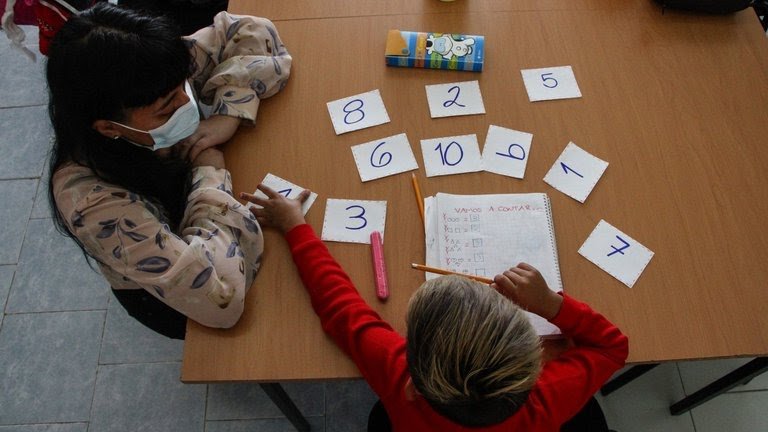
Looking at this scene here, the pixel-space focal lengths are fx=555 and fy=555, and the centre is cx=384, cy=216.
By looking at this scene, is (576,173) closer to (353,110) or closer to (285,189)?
(353,110)

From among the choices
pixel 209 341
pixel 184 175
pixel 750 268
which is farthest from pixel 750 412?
pixel 184 175

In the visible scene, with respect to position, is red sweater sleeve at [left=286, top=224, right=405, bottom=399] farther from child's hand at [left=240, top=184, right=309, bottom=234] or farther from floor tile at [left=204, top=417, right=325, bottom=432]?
floor tile at [left=204, top=417, right=325, bottom=432]

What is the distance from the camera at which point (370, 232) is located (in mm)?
1199

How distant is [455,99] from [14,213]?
1.82m

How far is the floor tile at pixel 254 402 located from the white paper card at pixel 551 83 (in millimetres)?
1112

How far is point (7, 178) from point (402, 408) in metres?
2.04

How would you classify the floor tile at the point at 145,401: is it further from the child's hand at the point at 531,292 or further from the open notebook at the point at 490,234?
the child's hand at the point at 531,292

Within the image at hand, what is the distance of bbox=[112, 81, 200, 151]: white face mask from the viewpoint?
3.78 ft

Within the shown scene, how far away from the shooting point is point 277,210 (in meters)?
1.19

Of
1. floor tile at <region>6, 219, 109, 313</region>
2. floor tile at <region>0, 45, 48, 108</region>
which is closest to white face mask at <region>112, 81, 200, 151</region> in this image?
floor tile at <region>6, 219, 109, 313</region>

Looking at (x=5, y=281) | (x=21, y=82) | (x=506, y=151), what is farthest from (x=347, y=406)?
(x=21, y=82)

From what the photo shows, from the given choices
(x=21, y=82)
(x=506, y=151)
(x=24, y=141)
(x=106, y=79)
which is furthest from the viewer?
(x=21, y=82)

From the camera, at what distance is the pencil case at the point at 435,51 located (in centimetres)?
140

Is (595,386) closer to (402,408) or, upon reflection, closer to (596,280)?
(596,280)
